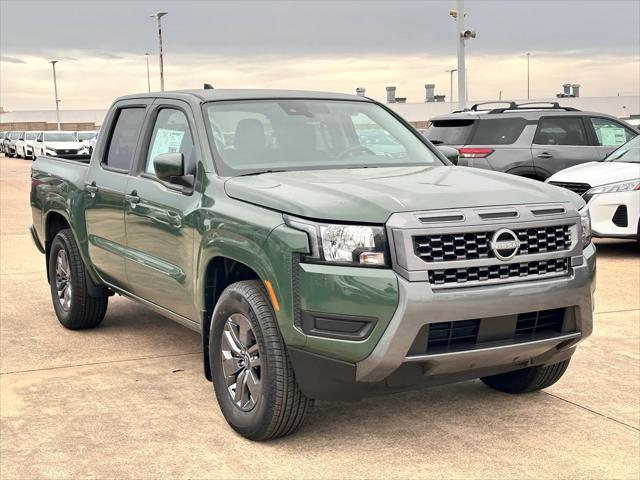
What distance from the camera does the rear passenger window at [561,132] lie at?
1433 cm

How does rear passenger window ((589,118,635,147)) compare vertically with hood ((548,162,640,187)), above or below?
above

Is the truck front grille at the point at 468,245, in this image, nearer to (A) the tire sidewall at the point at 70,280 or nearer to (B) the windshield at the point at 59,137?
(A) the tire sidewall at the point at 70,280

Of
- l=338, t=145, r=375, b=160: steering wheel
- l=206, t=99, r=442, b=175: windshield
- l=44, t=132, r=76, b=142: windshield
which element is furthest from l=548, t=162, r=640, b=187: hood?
l=44, t=132, r=76, b=142: windshield

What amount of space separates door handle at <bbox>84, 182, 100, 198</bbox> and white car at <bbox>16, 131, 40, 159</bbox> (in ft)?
144

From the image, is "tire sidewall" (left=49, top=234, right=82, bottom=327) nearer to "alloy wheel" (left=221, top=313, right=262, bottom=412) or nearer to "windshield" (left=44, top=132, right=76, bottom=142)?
"alloy wheel" (left=221, top=313, right=262, bottom=412)

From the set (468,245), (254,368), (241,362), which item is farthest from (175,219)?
(468,245)

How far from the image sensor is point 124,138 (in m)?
6.67

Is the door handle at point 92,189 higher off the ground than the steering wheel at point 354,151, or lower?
lower

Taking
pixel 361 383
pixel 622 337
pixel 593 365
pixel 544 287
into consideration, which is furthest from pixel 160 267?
pixel 622 337

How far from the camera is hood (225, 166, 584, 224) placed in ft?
14.1

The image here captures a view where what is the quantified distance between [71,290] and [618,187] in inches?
268

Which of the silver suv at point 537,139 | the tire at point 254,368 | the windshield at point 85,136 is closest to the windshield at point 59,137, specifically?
the windshield at point 85,136

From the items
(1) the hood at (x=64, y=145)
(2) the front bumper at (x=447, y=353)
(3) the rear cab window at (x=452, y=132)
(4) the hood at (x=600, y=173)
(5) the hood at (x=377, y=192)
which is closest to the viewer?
(2) the front bumper at (x=447, y=353)

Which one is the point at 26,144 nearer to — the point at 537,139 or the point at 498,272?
the point at 537,139
